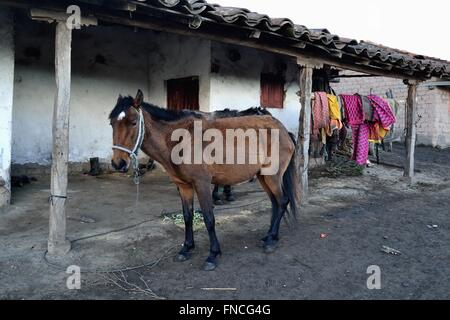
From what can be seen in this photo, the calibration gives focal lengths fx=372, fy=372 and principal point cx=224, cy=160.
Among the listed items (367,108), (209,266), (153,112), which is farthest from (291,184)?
(367,108)

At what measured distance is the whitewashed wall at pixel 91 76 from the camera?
7750 millimetres

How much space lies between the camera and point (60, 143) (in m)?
3.95

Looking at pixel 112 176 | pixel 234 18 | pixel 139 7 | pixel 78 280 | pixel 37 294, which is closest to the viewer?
pixel 37 294

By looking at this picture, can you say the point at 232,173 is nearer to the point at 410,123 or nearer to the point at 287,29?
the point at 287,29

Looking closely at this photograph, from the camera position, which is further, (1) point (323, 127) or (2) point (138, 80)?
(2) point (138, 80)

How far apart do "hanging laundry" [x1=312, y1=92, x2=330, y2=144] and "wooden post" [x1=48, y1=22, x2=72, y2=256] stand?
4385 mm

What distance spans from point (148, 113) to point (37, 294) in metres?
1.87

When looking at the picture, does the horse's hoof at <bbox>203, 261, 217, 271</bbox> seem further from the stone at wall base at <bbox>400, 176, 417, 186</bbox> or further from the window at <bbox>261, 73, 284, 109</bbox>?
the stone at wall base at <bbox>400, 176, 417, 186</bbox>

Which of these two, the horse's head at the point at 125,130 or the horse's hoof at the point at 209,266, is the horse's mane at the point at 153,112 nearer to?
the horse's head at the point at 125,130

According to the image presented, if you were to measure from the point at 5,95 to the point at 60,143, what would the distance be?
2306 millimetres

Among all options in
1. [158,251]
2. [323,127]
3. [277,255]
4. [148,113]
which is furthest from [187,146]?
[323,127]

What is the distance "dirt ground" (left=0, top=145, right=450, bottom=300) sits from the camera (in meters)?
3.25
